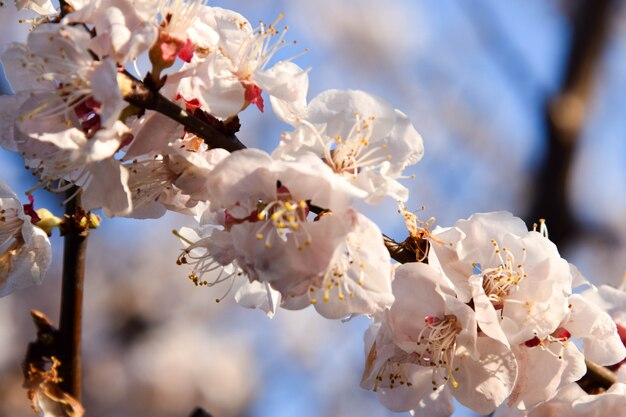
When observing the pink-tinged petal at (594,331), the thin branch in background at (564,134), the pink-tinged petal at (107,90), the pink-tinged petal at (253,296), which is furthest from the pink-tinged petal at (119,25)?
the thin branch in background at (564,134)

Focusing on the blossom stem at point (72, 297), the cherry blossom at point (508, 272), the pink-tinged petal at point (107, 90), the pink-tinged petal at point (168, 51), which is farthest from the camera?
the blossom stem at point (72, 297)

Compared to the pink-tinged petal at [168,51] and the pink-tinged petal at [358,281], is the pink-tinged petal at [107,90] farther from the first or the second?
the pink-tinged petal at [358,281]

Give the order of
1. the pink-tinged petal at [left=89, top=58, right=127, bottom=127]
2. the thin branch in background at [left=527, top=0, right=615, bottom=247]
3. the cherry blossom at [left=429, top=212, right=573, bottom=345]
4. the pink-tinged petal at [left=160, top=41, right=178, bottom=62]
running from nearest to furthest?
the pink-tinged petal at [left=89, top=58, right=127, bottom=127]
the pink-tinged petal at [left=160, top=41, right=178, bottom=62]
the cherry blossom at [left=429, top=212, right=573, bottom=345]
the thin branch in background at [left=527, top=0, right=615, bottom=247]

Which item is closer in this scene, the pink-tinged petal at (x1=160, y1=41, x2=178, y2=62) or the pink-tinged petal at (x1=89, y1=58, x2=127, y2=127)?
the pink-tinged petal at (x1=89, y1=58, x2=127, y2=127)

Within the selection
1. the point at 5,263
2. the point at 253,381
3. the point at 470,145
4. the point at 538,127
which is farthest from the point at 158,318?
the point at 5,263

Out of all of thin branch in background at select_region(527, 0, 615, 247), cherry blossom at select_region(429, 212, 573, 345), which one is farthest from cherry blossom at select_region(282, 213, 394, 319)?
thin branch in background at select_region(527, 0, 615, 247)

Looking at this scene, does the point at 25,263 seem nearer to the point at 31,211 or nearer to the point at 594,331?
the point at 31,211

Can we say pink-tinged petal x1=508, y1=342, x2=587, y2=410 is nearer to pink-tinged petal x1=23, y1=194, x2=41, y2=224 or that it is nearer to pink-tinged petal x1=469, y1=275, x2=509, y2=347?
pink-tinged petal x1=469, y1=275, x2=509, y2=347

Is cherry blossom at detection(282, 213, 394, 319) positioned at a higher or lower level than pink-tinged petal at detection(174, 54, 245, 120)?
lower

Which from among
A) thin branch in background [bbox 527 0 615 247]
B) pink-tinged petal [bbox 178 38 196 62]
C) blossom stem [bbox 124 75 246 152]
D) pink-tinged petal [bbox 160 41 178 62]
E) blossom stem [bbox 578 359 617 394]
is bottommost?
thin branch in background [bbox 527 0 615 247]
